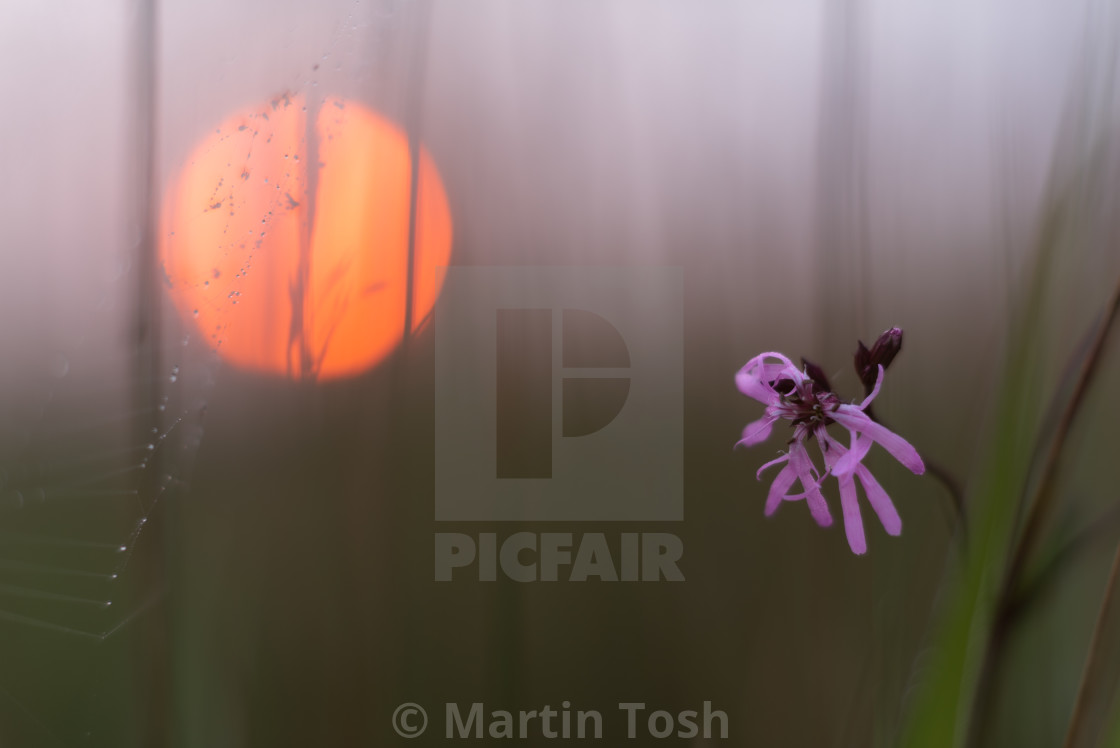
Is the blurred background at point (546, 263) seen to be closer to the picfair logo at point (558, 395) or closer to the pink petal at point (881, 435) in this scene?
the picfair logo at point (558, 395)

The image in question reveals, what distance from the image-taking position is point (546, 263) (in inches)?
25.2

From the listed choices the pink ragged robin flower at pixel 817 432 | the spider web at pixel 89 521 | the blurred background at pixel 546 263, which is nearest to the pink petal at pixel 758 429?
the pink ragged robin flower at pixel 817 432

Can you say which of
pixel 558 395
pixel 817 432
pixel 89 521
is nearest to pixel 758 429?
pixel 817 432

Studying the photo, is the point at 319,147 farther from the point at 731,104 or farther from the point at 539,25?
the point at 731,104

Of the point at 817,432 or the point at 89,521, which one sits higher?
the point at 817,432

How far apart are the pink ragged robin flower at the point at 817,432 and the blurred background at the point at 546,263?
189mm

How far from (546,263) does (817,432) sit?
0.33 m

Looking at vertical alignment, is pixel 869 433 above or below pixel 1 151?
below

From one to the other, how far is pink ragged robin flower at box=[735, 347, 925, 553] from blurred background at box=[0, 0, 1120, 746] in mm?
189

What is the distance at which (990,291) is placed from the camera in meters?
0.62

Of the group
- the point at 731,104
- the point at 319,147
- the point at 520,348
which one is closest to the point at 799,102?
the point at 731,104

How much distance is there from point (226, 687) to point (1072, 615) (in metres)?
0.88

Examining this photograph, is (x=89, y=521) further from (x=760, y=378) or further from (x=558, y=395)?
(x=760, y=378)

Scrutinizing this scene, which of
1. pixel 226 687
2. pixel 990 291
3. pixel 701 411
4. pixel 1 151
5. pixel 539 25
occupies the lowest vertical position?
pixel 226 687
